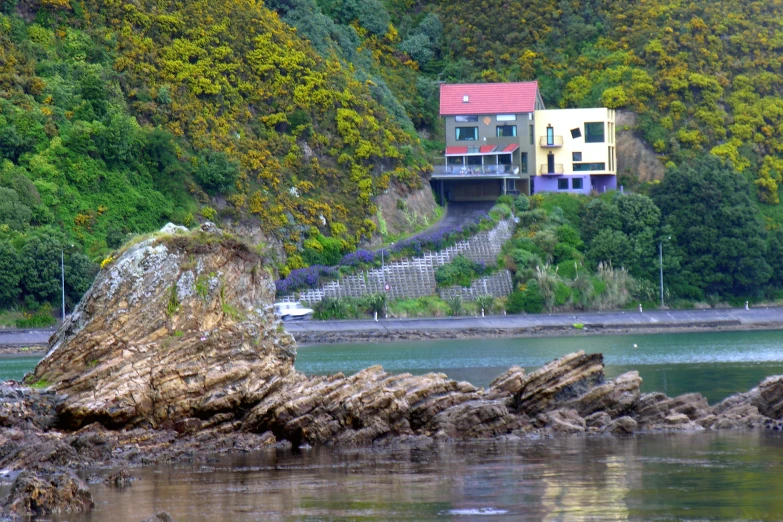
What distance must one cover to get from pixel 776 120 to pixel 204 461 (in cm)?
8703

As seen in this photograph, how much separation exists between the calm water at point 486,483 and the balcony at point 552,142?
74.3m

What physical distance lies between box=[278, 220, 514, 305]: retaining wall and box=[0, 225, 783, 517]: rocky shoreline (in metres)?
50.7

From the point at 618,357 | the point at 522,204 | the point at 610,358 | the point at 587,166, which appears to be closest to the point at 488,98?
the point at 587,166

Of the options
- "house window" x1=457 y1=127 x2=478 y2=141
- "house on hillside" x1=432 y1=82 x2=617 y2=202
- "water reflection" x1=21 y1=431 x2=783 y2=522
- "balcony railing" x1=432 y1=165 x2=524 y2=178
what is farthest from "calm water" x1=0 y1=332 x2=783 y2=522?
"house window" x1=457 y1=127 x2=478 y2=141

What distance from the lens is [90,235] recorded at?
275 feet

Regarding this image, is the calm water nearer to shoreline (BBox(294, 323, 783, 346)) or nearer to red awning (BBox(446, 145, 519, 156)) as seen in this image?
shoreline (BBox(294, 323, 783, 346))

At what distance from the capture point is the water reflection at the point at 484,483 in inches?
961

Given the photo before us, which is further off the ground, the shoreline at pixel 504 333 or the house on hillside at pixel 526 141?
the house on hillside at pixel 526 141

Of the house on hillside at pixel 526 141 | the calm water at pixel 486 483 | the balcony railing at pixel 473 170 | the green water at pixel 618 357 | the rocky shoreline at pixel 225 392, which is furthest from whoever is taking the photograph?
the house on hillside at pixel 526 141

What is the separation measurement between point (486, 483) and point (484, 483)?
40mm

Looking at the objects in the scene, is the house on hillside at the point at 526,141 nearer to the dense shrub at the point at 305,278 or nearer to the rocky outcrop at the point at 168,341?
the dense shrub at the point at 305,278

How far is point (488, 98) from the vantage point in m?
109

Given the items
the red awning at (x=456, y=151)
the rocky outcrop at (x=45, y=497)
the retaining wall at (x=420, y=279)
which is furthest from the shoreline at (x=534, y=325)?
the rocky outcrop at (x=45, y=497)

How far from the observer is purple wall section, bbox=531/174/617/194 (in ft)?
355
